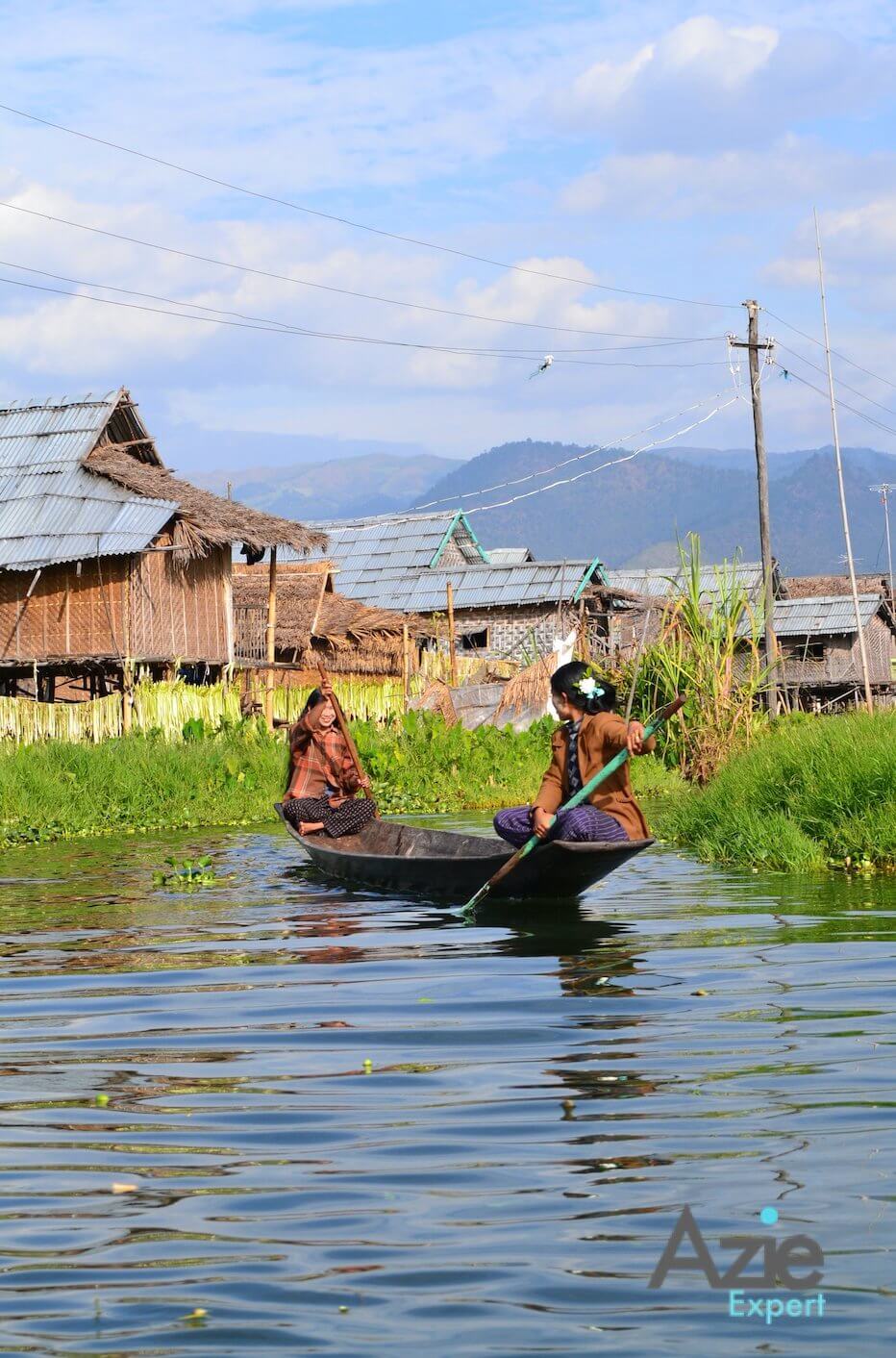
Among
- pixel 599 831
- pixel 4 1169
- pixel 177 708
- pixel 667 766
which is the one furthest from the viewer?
pixel 177 708

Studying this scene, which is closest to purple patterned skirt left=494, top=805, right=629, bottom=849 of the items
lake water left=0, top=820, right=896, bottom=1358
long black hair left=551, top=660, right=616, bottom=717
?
long black hair left=551, top=660, right=616, bottom=717

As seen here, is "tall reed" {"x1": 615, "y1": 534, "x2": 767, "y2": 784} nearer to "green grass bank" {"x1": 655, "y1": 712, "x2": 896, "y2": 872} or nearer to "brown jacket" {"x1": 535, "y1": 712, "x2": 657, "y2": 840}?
"green grass bank" {"x1": 655, "y1": 712, "x2": 896, "y2": 872}

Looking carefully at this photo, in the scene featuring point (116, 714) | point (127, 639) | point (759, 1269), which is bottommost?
point (759, 1269)

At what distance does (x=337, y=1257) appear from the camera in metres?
3.12

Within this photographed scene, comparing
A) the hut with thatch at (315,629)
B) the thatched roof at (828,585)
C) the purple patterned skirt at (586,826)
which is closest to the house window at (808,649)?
the thatched roof at (828,585)

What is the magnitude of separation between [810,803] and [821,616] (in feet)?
113

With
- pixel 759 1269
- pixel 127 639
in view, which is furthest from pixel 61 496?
pixel 759 1269

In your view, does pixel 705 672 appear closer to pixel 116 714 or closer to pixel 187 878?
pixel 187 878

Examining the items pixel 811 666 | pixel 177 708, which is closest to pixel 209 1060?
pixel 177 708

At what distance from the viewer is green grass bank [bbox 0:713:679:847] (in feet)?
53.4

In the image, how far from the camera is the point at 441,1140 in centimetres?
397

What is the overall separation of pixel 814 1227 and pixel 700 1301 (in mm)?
418

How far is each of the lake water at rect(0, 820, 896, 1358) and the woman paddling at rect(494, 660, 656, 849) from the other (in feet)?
2.82

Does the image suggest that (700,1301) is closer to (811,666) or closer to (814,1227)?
(814,1227)
